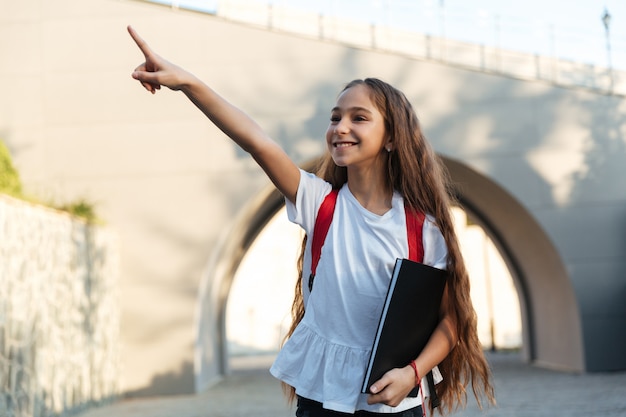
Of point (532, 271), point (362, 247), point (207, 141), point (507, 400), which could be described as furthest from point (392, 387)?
point (532, 271)

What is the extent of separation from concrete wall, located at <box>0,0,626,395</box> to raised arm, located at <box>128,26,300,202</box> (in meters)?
9.17

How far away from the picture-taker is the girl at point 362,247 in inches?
86.5

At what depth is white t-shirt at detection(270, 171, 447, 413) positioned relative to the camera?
7.31 ft

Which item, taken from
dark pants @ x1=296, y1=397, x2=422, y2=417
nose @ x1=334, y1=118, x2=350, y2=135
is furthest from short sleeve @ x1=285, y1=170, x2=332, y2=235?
dark pants @ x1=296, y1=397, x2=422, y2=417

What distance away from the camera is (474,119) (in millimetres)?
11875

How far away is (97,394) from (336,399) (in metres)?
8.35

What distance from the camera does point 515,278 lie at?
607 inches

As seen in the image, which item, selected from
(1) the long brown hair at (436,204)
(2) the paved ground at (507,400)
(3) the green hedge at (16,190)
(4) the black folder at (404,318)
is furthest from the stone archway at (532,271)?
(4) the black folder at (404,318)

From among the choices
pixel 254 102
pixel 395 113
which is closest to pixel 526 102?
pixel 254 102

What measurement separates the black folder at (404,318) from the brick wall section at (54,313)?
562cm

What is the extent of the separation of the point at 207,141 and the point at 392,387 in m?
9.59

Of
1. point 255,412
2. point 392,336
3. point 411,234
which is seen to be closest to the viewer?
point 392,336

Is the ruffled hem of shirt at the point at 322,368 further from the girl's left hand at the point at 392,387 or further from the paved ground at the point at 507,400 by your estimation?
the paved ground at the point at 507,400

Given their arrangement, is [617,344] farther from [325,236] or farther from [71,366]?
[325,236]
